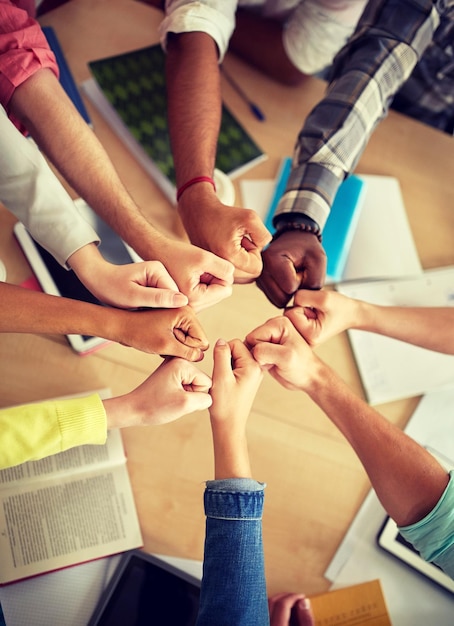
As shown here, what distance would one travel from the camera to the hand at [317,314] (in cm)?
88

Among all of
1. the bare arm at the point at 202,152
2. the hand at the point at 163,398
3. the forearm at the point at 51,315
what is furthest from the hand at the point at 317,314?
the forearm at the point at 51,315

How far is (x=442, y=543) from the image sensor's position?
28.8 inches

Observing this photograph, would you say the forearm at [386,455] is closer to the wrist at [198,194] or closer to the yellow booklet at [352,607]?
the yellow booklet at [352,607]

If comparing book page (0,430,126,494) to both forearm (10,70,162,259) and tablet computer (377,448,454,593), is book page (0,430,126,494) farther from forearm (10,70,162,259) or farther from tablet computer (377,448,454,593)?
tablet computer (377,448,454,593)

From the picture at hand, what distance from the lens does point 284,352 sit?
2.68 ft

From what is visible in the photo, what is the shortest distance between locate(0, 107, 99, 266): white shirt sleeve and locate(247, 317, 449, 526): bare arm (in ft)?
1.13

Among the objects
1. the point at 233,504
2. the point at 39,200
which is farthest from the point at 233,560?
the point at 39,200

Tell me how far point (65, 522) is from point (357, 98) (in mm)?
965

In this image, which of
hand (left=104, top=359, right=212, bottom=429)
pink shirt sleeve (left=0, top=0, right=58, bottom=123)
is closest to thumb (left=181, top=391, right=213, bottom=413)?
hand (left=104, top=359, right=212, bottom=429)

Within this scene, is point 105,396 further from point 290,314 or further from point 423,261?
point 423,261

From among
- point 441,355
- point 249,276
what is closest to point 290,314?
point 249,276

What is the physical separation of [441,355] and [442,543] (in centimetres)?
39

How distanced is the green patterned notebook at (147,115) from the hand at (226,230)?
0.12 meters

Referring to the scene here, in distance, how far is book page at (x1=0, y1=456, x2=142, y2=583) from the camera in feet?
2.55
